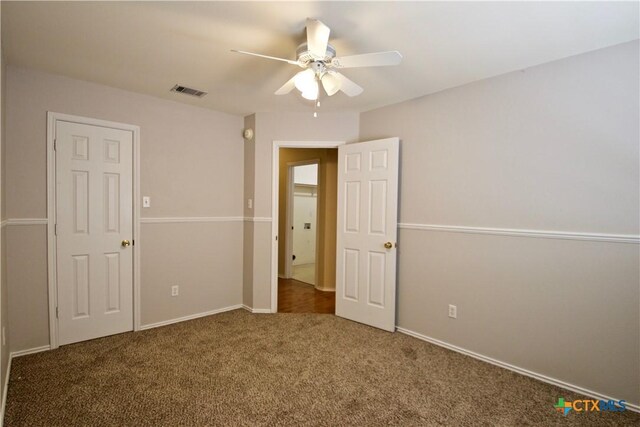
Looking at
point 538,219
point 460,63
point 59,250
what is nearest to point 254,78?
point 460,63

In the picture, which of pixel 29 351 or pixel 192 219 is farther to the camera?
pixel 192 219

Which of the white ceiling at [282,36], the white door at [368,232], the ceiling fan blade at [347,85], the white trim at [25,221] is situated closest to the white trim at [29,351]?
the white trim at [25,221]

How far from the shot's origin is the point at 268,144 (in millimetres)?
3727

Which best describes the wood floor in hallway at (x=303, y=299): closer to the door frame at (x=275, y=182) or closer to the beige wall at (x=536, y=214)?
the door frame at (x=275, y=182)

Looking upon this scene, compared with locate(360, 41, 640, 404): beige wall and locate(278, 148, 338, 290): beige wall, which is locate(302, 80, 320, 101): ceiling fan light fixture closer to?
locate(360, 41, 640, 404): beige wall

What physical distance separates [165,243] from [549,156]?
354 cm

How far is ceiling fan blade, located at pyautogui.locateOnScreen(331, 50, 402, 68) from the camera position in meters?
1.81

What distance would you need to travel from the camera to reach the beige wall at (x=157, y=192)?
2.60 m

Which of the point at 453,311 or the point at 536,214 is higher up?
the point at 536,214

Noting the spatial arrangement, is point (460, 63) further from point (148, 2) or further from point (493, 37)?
point (148, 2)

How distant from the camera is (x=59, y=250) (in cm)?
278

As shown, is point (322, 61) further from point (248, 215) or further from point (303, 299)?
point (303, 299)

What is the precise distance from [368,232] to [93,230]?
2.62 meters

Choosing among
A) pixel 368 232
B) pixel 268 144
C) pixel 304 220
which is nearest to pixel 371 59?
pixel 368 232
